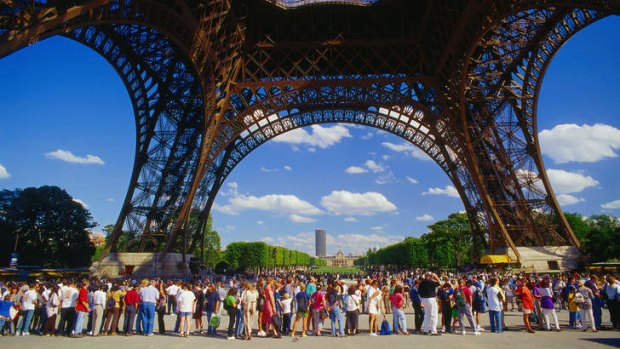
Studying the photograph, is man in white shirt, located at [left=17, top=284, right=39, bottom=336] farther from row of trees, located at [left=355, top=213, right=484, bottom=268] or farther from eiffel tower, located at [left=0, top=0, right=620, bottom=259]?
row of trees, located at [left=355, top=213, right=484, bottom=268]

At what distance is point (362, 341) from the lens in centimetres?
1160

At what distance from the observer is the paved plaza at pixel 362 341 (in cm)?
1075

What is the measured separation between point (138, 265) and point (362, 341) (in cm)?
2695

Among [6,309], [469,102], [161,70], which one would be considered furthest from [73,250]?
[469,102]

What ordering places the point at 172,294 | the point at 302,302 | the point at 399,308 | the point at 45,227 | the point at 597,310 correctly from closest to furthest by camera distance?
the point at 302,302
the point at 399,308
the point at 597,310
the point at 172,294
the point at 45,227

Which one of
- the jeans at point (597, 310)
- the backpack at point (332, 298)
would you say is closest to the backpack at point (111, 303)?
the backpack at point (332, 298)

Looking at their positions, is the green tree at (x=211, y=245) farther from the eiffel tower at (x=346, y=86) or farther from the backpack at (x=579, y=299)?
the backpack at (x=579, y=299)

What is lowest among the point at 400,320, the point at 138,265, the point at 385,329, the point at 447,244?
the point at 385,329

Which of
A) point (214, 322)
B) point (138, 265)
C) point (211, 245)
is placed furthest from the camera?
point (211, 245)

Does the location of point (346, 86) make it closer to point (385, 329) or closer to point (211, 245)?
point (385, 329)

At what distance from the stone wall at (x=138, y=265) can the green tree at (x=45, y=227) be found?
23.7m

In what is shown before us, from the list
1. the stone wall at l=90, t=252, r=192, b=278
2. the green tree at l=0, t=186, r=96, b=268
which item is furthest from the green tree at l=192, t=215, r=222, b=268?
the stone wall at l=90, t=252, r=192, b=278

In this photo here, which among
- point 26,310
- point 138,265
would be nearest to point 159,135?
point 138,265

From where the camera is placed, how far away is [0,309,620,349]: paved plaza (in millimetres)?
10750
